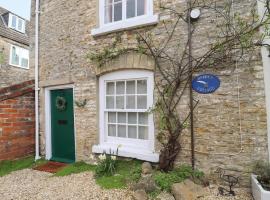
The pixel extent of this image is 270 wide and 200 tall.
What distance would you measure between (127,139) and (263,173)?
3.05 meters

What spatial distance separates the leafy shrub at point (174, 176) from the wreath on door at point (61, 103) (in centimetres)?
371

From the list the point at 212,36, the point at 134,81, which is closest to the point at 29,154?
the point at 134,81

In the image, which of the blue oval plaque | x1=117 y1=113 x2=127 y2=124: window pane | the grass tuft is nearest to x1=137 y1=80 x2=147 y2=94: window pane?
x1=117 y1=113 x2=127 y2=124: window pane

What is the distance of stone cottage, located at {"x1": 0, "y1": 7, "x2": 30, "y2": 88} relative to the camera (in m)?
16.1

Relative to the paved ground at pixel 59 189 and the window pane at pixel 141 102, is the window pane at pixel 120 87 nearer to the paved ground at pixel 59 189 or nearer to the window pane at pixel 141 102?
the window pane at pixel 141 102

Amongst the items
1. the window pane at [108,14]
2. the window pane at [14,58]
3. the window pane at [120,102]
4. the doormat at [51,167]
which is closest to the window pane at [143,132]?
the window pane at [120,102]

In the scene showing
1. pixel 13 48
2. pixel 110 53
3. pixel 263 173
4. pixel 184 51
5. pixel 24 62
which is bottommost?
pixel 263 173

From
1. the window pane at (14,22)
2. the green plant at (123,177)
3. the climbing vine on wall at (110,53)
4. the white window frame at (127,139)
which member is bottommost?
the green plant at (123,177)

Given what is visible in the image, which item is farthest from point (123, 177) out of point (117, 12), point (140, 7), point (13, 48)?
point (13, 48)

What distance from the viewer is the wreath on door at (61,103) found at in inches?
280

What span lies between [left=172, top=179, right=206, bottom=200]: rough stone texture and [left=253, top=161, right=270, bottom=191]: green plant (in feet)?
3.17

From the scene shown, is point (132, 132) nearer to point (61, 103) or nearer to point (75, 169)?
point (75, 169)

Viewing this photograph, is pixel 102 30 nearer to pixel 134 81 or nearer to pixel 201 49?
pixel 134 81

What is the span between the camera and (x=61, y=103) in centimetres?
717
